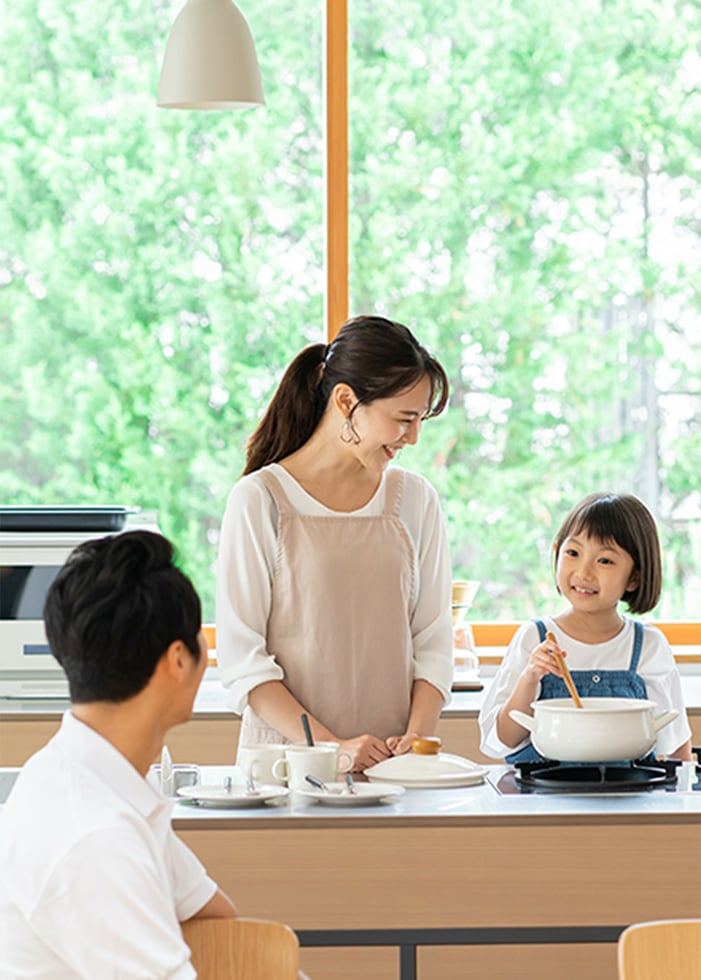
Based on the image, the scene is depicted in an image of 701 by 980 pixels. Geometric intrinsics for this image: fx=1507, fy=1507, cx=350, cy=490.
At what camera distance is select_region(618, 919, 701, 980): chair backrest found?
1511 mm

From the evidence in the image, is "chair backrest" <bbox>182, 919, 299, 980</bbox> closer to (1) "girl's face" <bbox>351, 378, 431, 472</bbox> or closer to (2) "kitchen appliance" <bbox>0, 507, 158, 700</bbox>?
(1) "girl's face" <bbox>351, 378, 431, 472</bbox>

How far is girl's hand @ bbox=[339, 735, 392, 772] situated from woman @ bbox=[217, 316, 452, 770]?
10mm

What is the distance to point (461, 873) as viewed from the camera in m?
1.96

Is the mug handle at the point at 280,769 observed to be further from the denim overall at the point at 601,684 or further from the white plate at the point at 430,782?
the denim overall at the point at 601,684

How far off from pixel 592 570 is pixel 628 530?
9 centimetres

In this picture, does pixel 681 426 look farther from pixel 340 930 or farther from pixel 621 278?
pixel 340 930

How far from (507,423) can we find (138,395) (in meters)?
0.96

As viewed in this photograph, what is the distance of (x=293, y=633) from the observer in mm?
2359

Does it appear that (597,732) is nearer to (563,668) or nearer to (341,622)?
(563,668)

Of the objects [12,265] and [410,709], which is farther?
[12,265]

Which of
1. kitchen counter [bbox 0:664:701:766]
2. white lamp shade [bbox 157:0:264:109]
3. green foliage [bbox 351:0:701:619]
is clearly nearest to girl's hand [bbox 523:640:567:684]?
kitchen counter [bbox 0:664:701:766]

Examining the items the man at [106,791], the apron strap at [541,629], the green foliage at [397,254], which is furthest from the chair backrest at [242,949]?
the green foliage at [397,254]

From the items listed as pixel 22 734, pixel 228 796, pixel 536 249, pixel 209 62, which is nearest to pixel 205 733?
pixel 22 734

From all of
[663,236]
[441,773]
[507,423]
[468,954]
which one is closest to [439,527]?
[441,773]
